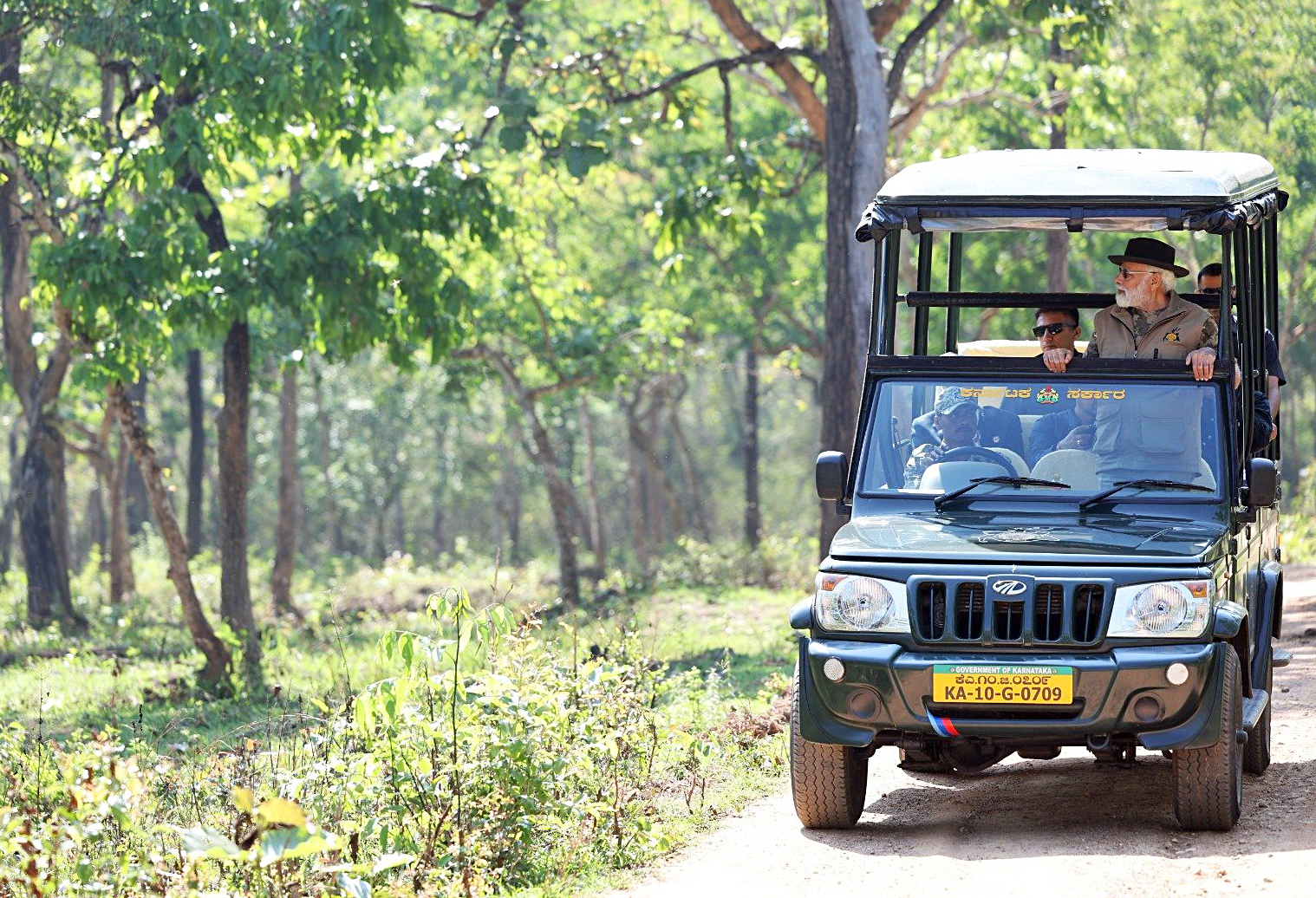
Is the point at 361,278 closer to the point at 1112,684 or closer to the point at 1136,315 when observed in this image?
the point at 1136,315

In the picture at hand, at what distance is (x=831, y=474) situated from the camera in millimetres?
7688

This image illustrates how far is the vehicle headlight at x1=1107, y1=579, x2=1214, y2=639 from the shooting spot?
6.50 meters

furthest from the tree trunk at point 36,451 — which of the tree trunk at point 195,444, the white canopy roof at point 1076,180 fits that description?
the white canopy roof at point 1076,180

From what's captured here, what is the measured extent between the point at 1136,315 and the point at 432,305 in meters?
8.39

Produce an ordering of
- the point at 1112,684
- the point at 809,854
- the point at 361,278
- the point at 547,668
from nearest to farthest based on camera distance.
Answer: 1. the point at 1112,684
2. the point at 809,854
3. the point at 547,668
4. the point at 361,278

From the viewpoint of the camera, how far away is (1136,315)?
8.23 m

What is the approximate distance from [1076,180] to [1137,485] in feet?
4.68

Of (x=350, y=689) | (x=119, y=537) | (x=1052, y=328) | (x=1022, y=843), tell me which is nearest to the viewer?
(x=1022, y=843)

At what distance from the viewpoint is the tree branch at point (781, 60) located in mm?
16094

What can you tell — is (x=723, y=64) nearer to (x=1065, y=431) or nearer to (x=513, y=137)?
(x=513, y=137)

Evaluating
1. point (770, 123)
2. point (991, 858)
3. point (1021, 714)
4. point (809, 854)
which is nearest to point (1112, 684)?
point (1021, 714)

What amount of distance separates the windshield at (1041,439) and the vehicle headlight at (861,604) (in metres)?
1.00

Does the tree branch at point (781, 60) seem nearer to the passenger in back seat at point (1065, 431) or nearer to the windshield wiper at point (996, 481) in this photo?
the passenger in back seat at point (1065, 431)

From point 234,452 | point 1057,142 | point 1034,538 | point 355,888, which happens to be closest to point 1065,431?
point 1034,538
